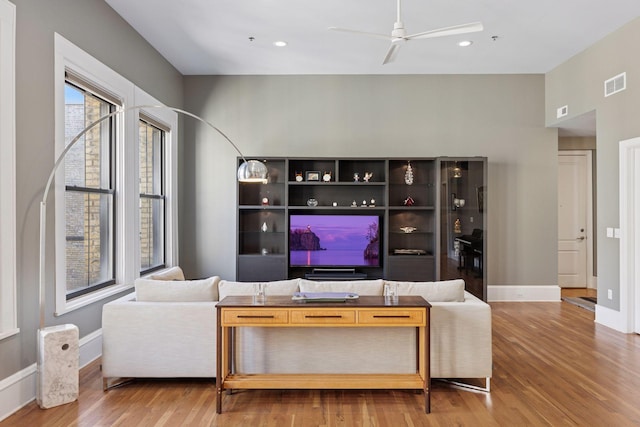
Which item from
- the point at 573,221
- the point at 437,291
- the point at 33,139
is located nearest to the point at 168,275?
the point at 33,139

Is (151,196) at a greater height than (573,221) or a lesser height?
greater

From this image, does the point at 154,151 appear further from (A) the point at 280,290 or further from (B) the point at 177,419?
(B) the point at 177,419

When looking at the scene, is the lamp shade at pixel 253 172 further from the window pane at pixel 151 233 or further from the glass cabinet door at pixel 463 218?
the glass cabinet door at pixel 463 218

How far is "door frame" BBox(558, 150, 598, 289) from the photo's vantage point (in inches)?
301

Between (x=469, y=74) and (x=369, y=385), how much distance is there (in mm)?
5269

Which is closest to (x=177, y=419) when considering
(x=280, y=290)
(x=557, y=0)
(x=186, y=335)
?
(x=186, y=335)

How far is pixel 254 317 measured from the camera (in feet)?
9.50

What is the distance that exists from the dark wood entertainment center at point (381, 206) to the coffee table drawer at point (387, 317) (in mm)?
3257

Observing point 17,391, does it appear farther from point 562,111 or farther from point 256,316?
point 562,111

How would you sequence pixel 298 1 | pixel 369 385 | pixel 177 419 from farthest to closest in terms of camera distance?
pixel 298 1
pixel 369 385
pixel 177 419

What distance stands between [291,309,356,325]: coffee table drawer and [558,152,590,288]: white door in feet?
20.6

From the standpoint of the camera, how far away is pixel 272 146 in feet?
21.9

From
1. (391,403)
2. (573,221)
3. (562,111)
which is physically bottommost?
(391,403)

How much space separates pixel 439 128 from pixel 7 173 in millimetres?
5502
